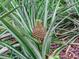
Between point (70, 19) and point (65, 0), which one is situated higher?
point (65, 0)

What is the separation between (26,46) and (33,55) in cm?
7

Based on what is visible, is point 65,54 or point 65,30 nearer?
point 65,54

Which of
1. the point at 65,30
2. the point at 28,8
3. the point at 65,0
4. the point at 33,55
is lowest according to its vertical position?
the point at 33,55

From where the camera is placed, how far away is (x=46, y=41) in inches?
46.3

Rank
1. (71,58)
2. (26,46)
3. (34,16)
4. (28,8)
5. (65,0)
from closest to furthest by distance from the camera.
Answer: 1. (26,46)
2. (71,58)
3. (34,16)
4. (28,8)
5. (65,0)

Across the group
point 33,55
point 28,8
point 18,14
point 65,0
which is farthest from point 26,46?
point 65,0

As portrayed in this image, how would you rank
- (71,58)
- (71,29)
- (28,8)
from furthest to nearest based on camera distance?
1. (71,29)
2. (28,8)
3. (71,58)

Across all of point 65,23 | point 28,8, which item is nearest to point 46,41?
point 28,8

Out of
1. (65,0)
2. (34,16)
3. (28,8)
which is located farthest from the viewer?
(65,0)

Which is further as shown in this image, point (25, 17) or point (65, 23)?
point (65, 23)

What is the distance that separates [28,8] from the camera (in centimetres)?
173

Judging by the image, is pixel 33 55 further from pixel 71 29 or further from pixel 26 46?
pixel 71 29

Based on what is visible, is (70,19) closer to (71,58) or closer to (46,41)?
(71,58)

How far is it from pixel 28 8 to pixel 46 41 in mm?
596
